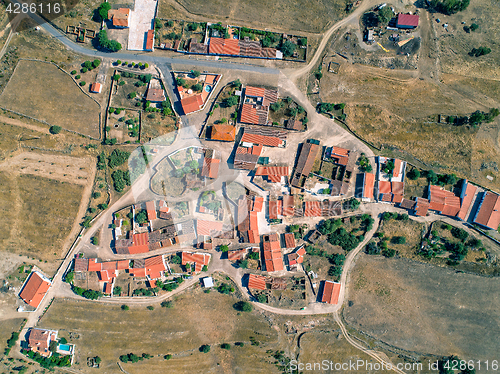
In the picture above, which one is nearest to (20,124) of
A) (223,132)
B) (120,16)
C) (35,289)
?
(120,16)

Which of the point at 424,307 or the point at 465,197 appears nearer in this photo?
the point at 465,197

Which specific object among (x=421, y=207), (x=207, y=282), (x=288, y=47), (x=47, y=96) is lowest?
(x=207, y=282)

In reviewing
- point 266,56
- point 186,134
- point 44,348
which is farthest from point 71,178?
point 266,56

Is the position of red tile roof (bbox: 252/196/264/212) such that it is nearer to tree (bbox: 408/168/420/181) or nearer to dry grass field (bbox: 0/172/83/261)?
tree (bbox: 408/168/420/181)

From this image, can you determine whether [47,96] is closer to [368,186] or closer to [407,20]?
[368,186]

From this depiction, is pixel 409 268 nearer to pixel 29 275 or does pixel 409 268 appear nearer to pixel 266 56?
pixel 266 56

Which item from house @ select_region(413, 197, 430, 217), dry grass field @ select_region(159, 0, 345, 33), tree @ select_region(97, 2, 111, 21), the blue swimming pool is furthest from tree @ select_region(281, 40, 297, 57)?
the blue swimming pool
